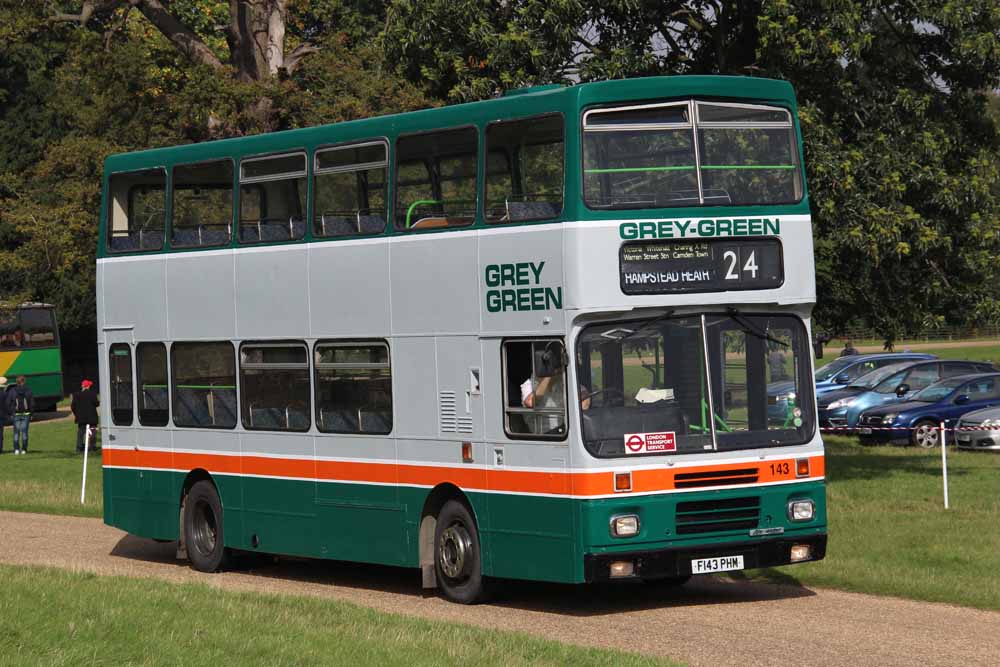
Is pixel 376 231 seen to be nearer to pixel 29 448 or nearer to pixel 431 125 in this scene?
pixel 431 125

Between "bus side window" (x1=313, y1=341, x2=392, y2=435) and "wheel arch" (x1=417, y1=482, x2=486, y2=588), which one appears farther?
"bus side window" (x1=313, y1=341, x2=392, y2=435)

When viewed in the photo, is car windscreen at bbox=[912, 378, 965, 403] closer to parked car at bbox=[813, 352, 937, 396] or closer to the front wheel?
the front wheel

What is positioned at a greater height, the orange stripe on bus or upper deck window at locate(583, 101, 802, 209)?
upper deck window at locate(583, 101, 802, 209)

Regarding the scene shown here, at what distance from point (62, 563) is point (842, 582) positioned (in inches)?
329

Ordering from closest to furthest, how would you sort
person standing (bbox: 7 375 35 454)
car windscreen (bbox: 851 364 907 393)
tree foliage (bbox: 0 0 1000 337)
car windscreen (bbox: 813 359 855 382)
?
tree foliage (bbox: 0 0 1000 337)
car windscreen (bbox: 851 364 907 393)
car windscreen (bbox: 813 359 855 382)
person standing (bbox: 7 375 35 454)

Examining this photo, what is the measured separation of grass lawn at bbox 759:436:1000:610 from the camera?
1525cm

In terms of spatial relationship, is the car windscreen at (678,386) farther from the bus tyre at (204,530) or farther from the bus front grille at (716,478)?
the bus tyre at (204,530)

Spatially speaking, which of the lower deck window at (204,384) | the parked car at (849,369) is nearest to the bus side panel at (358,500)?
the lower deck window at (204,384)

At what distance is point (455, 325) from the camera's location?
1536cm

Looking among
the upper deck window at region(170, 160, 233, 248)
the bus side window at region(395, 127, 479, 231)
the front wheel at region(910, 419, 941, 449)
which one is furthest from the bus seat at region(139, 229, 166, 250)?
the front wheel at region(910, 419, 941, 449)

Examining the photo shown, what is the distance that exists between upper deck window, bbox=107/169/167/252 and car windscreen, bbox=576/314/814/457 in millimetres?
6990

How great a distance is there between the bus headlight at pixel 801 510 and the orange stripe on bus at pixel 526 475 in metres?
0.21

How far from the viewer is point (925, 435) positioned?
3484cm

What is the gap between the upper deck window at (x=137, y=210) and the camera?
19438 millimetres
